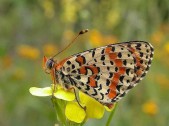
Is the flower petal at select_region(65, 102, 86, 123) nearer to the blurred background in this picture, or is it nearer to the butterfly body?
the butterfly body

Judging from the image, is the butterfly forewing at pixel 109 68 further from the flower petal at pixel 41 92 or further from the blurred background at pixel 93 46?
the blurred background at pixel 93 46

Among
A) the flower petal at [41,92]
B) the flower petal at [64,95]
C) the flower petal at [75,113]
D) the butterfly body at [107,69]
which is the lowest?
the flower petal at [75,113]

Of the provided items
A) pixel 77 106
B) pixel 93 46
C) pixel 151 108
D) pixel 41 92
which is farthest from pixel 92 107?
pixel 93 46

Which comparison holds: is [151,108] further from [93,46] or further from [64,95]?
[64,95]

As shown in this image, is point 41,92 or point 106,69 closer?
point 41,92

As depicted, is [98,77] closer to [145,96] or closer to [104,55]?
[104,55]

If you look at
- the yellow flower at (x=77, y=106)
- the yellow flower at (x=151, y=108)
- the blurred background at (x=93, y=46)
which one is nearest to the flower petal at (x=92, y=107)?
the yellow flower at (x=77, y=106)

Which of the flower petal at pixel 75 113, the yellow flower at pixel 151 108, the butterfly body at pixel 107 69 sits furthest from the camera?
the yellow flower at pixel 151 108

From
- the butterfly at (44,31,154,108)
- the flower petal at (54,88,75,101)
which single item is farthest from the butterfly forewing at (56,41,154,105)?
the flower petal at (54,88,75,101)
